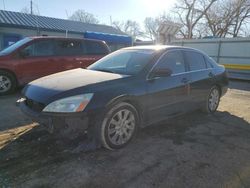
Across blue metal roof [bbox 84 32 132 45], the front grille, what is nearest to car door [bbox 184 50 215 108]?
the front grille

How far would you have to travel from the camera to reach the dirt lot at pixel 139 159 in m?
2.69

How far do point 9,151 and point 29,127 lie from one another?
945 millimetres

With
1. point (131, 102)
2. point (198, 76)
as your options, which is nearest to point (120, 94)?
point (131, 102)

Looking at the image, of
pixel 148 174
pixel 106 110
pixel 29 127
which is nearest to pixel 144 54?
pixel 106 110

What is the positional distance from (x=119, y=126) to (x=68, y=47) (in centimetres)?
515

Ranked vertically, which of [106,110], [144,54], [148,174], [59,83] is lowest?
[148,174]

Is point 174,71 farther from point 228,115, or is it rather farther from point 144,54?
point 228,115

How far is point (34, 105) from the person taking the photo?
3391 millimetres

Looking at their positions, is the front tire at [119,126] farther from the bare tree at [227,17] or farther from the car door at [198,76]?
the bare tree at [227,17]

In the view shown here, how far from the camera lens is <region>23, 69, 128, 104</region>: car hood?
3156 millimetres

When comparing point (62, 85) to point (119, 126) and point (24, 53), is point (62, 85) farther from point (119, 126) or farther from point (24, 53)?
point (24, 53)

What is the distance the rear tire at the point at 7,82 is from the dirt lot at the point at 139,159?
102 inches

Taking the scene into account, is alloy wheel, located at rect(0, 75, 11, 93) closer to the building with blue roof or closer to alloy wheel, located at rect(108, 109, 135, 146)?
alloy wheel, located at rect(108, 109, 135, 146)

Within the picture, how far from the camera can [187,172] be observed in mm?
2895
